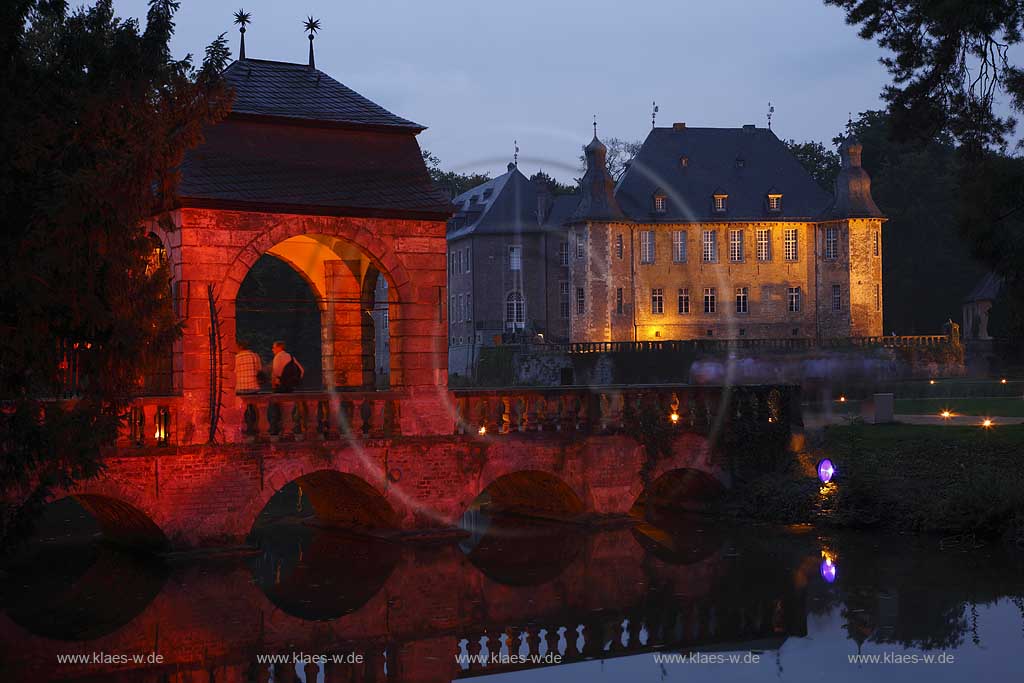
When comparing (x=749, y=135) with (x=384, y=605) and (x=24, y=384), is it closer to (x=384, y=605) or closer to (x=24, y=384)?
(x=384, y=605)

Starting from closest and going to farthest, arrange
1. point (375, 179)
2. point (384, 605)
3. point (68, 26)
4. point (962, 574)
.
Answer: point (68, 26) < point (384, 605) < point (962, 574) < point (375, 179)

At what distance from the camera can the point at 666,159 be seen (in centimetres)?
6900

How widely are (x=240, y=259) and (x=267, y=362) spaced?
32762mm

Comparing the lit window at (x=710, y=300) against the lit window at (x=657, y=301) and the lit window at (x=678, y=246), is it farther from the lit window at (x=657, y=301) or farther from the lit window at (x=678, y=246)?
the lit window at (x=657, y=301)

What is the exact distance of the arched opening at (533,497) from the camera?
74.2 feet

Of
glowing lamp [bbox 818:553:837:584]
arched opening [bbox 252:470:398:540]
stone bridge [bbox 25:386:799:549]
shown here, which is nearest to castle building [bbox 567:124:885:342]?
stone bridge [bbox 25:386:799:549]

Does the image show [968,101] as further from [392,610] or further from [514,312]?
[514,312]

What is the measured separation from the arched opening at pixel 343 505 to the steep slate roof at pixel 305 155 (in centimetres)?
426

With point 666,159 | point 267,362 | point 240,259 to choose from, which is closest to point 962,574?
point 240,259

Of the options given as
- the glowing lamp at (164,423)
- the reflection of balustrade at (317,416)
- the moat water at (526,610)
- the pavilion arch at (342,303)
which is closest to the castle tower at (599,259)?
the pavilion arch at (342,303)

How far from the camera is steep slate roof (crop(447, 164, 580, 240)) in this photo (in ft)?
232

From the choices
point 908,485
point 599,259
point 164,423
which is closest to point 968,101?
point 908,485

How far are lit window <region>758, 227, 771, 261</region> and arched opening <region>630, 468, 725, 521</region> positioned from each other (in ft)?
148

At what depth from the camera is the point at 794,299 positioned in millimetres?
68750
